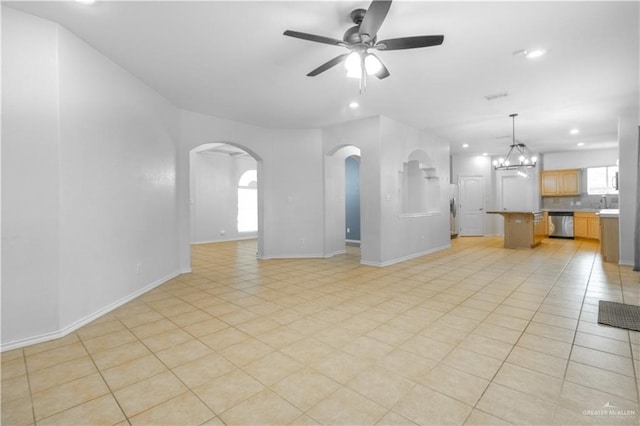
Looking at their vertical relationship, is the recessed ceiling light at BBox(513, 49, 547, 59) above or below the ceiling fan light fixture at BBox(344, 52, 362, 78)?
above

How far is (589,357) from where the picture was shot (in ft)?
7.79

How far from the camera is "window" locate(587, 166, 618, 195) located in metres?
9.62

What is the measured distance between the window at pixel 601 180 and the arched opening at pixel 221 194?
431 inches

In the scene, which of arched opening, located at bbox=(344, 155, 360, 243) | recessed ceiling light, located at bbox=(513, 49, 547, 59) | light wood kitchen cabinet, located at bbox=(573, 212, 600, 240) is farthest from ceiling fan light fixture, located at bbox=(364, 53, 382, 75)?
light wood kitchen cabinet, located at bbox=(573, 212, 600, 240)

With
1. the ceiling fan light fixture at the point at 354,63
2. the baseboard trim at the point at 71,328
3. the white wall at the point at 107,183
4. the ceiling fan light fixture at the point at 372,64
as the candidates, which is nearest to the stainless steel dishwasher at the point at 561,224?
the ceiling fan light fixture at the point at 372,64

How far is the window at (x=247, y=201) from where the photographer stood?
10766mm

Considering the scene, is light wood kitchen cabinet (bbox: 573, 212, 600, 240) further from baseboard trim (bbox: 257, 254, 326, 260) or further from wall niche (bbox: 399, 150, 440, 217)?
baseboard trim (bbox: 257, 254, 326, 260)

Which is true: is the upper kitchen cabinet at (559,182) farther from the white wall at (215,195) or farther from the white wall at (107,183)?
the white wall at (107,183)

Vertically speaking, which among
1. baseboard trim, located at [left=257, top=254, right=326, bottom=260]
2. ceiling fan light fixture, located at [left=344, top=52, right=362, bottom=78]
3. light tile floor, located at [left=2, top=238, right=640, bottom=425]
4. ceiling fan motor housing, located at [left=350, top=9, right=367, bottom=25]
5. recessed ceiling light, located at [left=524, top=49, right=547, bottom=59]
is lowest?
light tile floor, located at [left=2, top=238, right=640, bottom=425]

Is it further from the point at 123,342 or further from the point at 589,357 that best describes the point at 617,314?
the point at 123,342

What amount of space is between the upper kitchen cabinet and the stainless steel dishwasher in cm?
86

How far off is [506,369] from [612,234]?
6.01 m

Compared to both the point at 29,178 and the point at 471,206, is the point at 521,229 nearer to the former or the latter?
the point at 471,206

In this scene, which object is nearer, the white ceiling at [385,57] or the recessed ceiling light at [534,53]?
the white ceiling at [385,57]
